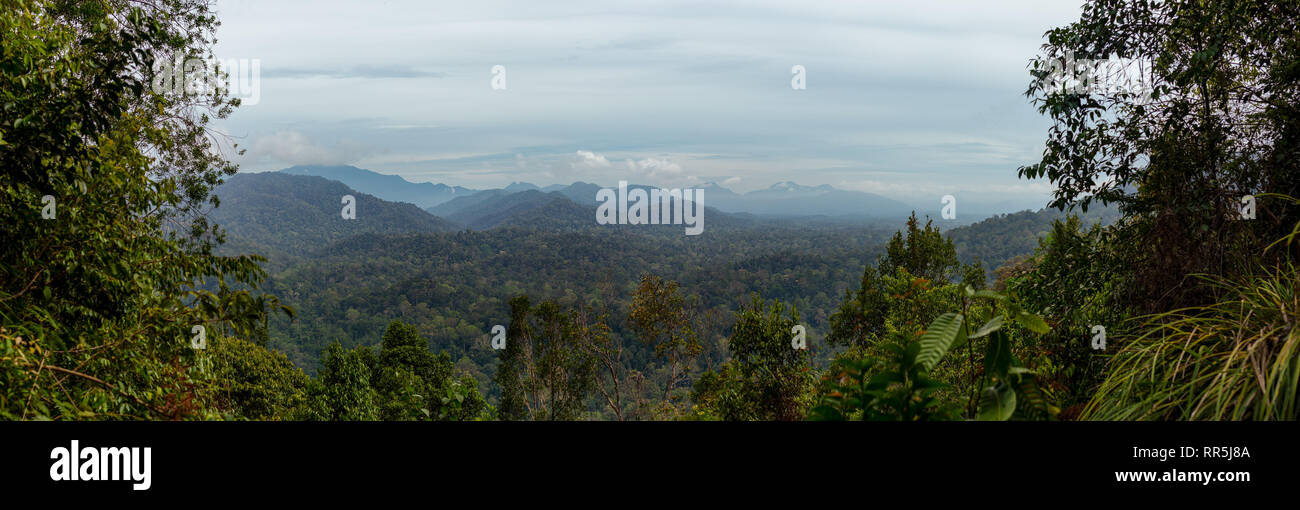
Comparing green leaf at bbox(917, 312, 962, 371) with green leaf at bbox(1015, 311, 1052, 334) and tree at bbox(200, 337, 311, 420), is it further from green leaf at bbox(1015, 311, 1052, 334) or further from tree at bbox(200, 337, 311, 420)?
tree at bbox(200, 337, 311, 420)

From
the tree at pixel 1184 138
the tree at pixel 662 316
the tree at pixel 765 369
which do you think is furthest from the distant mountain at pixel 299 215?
the tree at pixel 1184 138

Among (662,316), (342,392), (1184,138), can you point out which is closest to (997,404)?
(1184,138)

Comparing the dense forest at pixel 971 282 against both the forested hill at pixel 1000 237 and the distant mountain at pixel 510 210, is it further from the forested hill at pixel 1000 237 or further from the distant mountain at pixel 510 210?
the distant mountain at pixel 510 210

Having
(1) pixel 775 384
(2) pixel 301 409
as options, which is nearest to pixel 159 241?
(1) pixel 775 384

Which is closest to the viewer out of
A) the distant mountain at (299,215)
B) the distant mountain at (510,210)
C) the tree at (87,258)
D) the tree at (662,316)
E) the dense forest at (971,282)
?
the dense forest at (971,282)

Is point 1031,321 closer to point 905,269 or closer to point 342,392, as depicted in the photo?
point 905,269

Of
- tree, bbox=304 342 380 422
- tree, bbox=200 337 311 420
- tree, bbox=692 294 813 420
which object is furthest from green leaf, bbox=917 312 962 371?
tree, bbox=200 337 311 420
